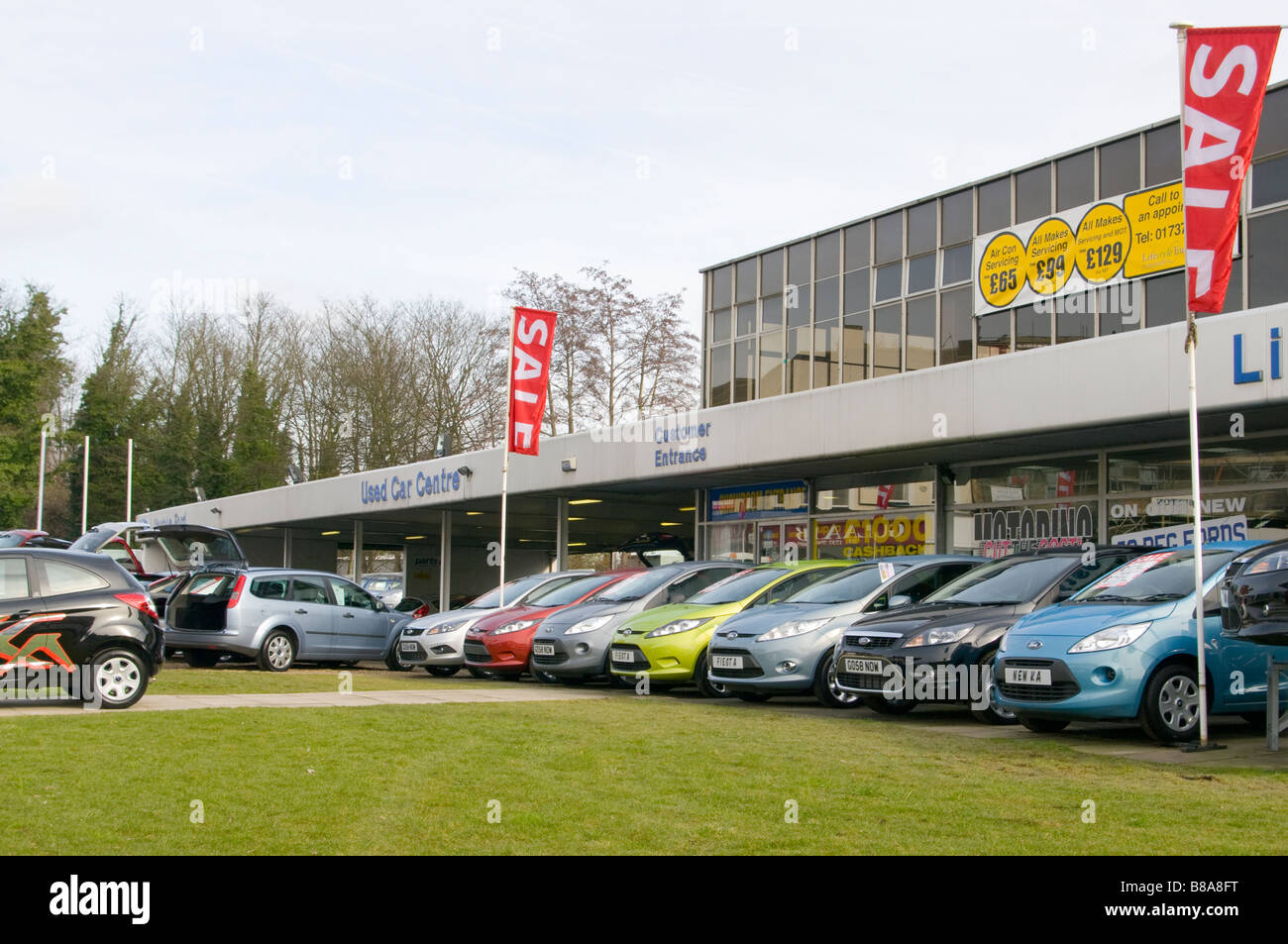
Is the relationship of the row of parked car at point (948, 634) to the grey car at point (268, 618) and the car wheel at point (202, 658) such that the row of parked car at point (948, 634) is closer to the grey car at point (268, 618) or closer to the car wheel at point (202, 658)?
the grey car at point (268, 618)

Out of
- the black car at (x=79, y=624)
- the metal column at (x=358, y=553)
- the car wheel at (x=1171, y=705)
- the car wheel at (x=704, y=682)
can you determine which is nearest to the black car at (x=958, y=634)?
the car wheel at (x=1171, y=705)

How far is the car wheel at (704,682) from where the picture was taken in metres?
14.5

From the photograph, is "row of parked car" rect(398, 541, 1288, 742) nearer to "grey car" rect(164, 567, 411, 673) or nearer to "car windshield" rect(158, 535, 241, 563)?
"grey car" rect(164, 567, 411, 673)

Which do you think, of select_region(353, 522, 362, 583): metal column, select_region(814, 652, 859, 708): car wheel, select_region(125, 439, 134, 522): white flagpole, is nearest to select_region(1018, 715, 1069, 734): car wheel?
select_region(814, 652, 859, 708): car wheel

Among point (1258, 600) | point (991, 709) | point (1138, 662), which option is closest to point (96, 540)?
point (991, 709)

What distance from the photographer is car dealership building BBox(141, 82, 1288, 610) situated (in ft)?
53.5

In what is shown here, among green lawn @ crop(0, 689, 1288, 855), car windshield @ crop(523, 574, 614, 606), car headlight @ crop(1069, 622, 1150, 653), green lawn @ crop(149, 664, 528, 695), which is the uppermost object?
car windshield @ crop(523, 574, 614, 606)

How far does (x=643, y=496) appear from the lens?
28734 mm

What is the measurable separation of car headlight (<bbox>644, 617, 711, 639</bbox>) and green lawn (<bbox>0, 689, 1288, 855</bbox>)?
396 centimetres

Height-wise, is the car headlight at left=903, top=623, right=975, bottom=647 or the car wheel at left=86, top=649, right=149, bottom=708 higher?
the car headlight at left=903, top=623, right=975, bottom=647

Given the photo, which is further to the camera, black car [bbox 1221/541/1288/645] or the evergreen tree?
the evergreen tree

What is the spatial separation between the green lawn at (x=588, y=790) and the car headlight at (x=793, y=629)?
7.41 feet
